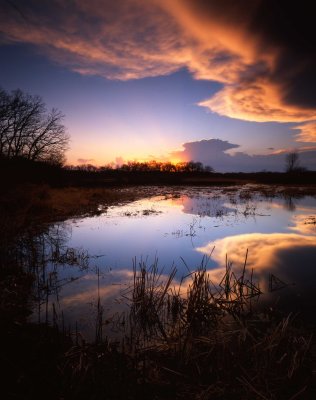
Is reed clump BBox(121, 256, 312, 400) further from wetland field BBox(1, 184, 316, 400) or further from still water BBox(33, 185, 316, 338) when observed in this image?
still water BBox(33, 185, 316, 338)

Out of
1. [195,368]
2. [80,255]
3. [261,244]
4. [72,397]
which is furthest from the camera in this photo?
[261,244]

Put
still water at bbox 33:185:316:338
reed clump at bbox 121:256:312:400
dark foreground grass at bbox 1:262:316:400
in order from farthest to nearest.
→ 1. still water at bbox 33:185:316:338
2. reed clump at bbox 121:256:312:400
3. dark foreground grass at bbox 1:262:316:400

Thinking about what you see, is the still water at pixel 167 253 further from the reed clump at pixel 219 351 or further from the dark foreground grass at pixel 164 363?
the reed clump at pixel 219 351

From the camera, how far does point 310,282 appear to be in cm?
850

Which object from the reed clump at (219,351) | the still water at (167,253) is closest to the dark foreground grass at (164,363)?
the reed clump at (219,351)

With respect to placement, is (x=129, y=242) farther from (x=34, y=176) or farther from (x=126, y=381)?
(x=34, y=176)

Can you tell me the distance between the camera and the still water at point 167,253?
7332 mm

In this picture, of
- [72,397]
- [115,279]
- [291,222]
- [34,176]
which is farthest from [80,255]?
[34,176]

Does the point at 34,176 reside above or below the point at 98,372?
above

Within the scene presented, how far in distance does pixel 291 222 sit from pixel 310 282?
10.4 metres

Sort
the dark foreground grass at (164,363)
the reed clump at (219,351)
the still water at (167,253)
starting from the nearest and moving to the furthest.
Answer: the dark foreground grass at (164,363) < the reed clump at (219,351) < the still water at (167,253)

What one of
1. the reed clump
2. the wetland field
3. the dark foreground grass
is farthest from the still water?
the reed clump

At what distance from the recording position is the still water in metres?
7.33

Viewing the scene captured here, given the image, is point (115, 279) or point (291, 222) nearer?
point (115, 279)
